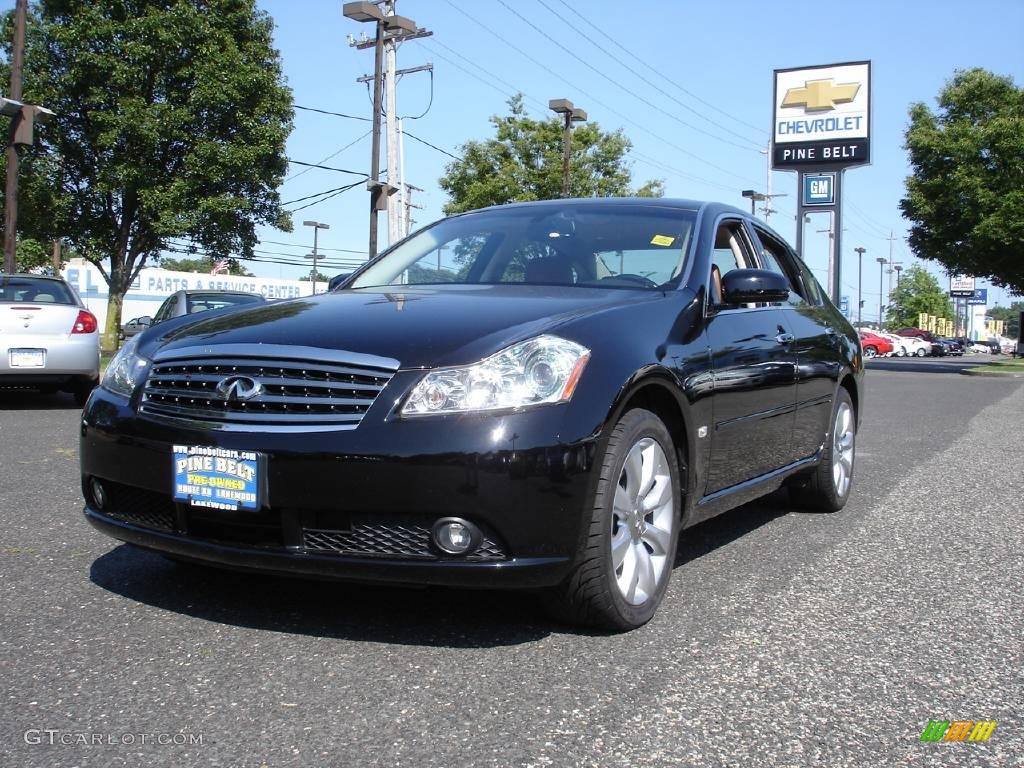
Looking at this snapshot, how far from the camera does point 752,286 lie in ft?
13.5

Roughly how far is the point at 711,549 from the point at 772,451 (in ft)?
1.66

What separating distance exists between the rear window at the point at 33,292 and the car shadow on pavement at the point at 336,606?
7.35 metres

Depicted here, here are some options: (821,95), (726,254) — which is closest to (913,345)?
(821,95)

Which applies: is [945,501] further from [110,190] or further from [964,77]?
[964,77]

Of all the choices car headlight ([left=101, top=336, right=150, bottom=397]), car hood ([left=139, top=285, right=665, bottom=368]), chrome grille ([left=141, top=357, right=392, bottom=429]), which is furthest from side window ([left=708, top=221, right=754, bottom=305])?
car headlight ([left=101, top=336, right=150, bottom=397])

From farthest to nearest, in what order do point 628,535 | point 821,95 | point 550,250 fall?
point 821,95 < point 550,250 < point 628,535

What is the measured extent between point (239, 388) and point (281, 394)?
0.47 feet

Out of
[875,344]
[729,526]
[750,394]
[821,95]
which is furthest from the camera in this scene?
[875,344]

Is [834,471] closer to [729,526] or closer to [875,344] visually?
[729,526]

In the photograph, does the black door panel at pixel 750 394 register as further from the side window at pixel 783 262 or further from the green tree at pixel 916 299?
the green tree at pixel 916 299

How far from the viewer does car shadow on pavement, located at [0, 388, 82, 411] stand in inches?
438

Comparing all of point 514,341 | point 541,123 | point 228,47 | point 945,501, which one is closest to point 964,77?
point 541,123

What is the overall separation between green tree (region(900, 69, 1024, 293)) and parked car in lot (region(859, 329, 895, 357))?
18.1 meters

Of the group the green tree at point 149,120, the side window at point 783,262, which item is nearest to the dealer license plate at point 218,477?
the side window at point 783,262
